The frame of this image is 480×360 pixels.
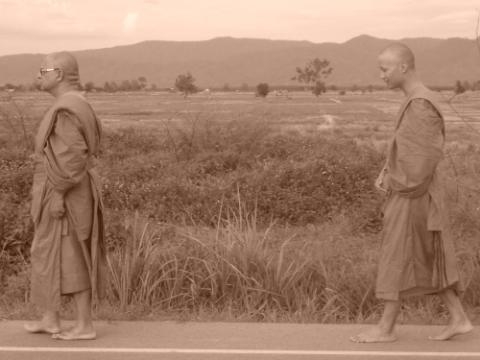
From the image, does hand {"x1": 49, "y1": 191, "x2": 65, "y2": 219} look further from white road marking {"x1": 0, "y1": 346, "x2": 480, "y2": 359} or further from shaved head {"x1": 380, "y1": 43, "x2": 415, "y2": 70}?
shaved head {"x1": 380, "y1": 43, "x2": 415, "y2": 70}

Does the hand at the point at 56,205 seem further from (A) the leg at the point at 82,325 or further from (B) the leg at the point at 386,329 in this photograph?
(B) the leg at the point at 386,329

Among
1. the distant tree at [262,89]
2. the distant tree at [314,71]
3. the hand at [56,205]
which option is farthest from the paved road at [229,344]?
the distant tree at [314,71]

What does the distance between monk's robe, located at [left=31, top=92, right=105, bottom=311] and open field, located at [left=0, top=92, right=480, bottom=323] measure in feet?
2.88

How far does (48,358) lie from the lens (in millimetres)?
Answer: 5531

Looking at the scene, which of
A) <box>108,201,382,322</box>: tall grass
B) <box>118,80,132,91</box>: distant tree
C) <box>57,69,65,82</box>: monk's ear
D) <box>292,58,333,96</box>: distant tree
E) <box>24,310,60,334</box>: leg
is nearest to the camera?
<box>57,69,65,82</box>: monk's ear

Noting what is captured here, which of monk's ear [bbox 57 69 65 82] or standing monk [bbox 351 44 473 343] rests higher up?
monk's ear [bbox 57 69 65 82]

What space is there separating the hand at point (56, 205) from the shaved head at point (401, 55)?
234 cm

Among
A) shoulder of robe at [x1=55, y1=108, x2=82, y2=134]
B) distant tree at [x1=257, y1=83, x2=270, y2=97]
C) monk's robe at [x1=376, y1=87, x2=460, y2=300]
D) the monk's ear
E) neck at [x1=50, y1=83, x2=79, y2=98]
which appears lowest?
distant tree at [x1=257, y1=83, x2=270, y2=97]

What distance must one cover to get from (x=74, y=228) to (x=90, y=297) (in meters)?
0.51

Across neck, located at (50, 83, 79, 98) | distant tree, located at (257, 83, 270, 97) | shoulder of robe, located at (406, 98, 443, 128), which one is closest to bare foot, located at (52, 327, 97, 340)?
neck, located at (50, 83, 79, 98)

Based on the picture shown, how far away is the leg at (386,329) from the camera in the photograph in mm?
5828

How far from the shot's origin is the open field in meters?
7.37

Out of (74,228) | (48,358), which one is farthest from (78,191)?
(48,358)

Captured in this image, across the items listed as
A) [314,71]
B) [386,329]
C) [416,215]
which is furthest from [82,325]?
[314,71]
